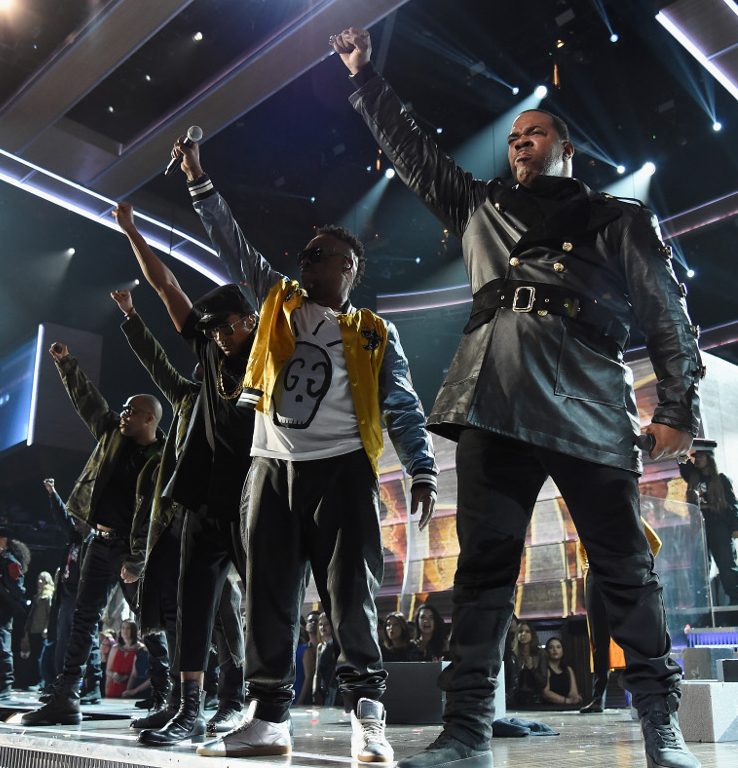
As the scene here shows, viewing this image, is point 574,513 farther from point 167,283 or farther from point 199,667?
point 167,283

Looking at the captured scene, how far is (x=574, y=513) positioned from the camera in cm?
187

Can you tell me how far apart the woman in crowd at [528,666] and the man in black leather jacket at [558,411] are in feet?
19.6

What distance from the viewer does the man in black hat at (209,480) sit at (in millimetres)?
2725

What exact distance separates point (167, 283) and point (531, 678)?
5.75m

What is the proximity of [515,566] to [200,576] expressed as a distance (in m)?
1.30

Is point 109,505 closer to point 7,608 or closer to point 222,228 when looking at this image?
point 222,228

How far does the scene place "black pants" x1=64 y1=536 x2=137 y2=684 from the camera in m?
3.85

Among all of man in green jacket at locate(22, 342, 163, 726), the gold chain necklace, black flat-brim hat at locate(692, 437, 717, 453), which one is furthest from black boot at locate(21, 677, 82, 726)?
black flat-brim hat at locate(692, 437, 717, 453)

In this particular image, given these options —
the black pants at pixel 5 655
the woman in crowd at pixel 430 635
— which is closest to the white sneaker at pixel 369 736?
the black pants at pixel 5 655

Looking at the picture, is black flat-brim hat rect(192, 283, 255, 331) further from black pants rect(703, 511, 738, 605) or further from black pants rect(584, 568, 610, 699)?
black pants rect(703, 511, 738, 605)

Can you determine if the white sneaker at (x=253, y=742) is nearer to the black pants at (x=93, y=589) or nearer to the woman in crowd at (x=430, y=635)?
the black pants at (x=93, y=589)

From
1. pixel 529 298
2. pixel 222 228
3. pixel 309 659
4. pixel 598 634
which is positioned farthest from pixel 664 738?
pixel 309 659

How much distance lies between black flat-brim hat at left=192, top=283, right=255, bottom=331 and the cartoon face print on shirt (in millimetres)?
447

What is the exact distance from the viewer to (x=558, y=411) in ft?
6.06
